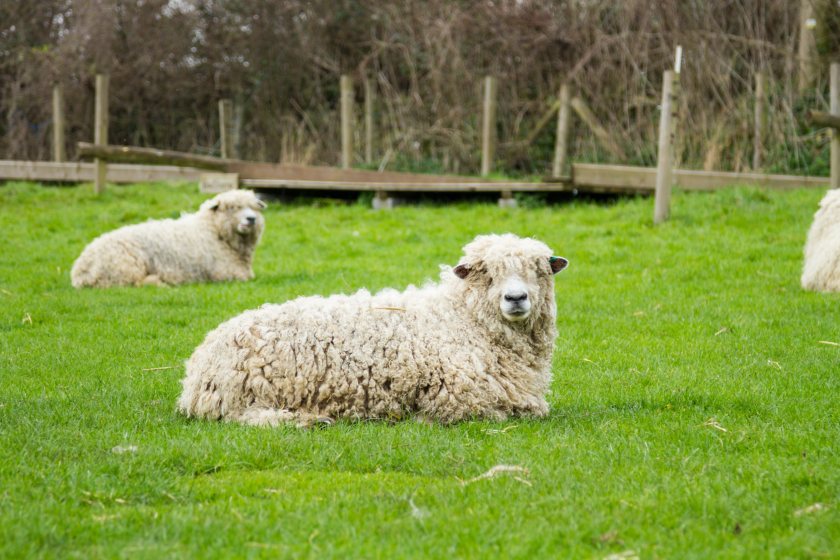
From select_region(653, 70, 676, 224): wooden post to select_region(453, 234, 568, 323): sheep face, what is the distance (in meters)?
7.84

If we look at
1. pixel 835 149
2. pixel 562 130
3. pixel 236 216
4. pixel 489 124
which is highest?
pixel 489 124

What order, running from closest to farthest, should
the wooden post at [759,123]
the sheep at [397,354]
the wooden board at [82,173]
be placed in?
the sheep at [397,354], the wooden post at [759,123], the wooden board at [82,173]

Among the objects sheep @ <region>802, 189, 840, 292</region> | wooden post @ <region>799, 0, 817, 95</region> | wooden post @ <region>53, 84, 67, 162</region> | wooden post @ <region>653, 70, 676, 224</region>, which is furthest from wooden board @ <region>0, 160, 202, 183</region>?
sheep @ <region>802, 189, 840, 292</region>

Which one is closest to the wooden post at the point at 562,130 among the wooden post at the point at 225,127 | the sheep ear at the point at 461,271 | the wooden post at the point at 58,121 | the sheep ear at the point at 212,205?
the sheep ear at the point at 212,205

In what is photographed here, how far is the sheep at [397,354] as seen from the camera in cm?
604

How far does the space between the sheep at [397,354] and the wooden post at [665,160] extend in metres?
7.86

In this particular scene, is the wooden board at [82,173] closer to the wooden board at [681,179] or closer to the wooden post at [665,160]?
the wooden board at [681,179]

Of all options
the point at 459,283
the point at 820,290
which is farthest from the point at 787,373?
the point at 820,290

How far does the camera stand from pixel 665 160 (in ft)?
45.8

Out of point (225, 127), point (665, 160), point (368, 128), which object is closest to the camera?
point (665, 160)

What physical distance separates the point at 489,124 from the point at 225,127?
742 cm

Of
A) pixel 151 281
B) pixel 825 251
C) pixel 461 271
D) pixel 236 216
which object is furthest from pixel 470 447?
pixel 236 216

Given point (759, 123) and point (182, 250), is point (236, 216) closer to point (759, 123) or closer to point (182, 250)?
point (182, 250)

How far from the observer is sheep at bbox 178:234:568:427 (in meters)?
6.04
